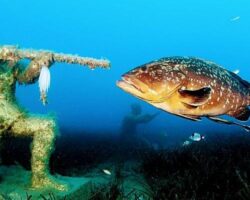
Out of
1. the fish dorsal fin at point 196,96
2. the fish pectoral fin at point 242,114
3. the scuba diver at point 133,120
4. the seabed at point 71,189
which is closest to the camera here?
the fish dorsal fin at point 196,96

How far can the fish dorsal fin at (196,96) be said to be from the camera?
13.1 ft

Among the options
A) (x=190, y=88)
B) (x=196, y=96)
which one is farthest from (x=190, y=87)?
(x=196, y=96)

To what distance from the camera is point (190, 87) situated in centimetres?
445

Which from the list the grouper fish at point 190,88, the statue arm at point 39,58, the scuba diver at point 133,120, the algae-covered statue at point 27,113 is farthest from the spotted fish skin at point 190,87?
the scuba diver at point 133,120

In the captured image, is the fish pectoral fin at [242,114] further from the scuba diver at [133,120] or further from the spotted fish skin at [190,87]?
the scuba diver at [133,120]

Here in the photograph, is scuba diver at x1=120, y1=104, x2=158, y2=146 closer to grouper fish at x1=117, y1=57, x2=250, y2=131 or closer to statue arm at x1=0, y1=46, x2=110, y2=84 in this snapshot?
statue arm at x1=0, y1=46, x2=110, y2=84

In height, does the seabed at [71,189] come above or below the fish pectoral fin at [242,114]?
below

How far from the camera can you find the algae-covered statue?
695cm

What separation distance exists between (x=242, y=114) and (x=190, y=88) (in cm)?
69

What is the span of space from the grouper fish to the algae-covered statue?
8.79 feet

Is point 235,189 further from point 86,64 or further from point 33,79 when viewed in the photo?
point 33,79

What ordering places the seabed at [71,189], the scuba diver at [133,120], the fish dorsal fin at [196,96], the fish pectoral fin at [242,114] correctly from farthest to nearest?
1. the scuba diver at [133,120]
2. the seabed at [71,189]
3. the fish pectoral fin at [242,114]
4. the fish dorsal fin at [196,96]

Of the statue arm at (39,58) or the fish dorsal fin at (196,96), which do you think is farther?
the statue arm at (39,58)

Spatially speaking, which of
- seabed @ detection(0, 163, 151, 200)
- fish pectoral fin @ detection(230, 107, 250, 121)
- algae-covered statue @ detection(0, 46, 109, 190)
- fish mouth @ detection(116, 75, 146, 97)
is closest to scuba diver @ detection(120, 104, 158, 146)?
seabed @ detection(0, 163, 151, 200)
